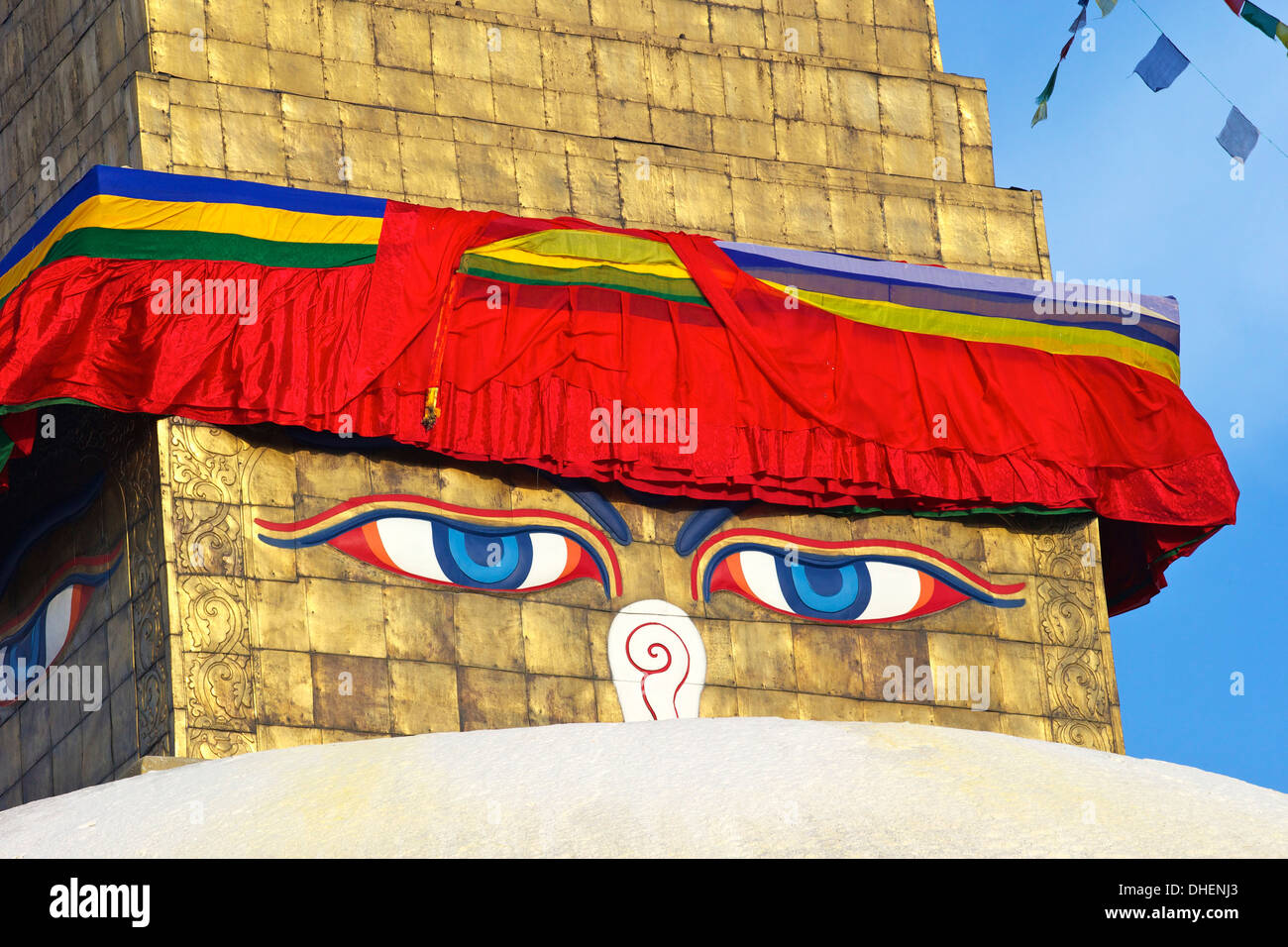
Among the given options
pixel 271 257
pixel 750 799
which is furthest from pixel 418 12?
pixel 750 799

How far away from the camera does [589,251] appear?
1834 cm

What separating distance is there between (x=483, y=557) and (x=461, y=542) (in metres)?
0.20

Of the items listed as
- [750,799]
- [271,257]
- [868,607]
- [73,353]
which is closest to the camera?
[750,799]

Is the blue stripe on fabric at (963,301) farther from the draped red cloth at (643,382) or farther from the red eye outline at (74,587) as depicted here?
the red eye outline at (74,587)

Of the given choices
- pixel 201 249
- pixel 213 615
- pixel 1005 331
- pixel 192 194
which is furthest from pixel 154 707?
pixel 1005 331

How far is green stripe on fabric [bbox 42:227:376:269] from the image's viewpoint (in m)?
16.9

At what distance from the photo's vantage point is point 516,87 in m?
19.8

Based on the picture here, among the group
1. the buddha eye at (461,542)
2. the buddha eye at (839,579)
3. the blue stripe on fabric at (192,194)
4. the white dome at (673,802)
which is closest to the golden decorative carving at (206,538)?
the buddha eye at (461,542)

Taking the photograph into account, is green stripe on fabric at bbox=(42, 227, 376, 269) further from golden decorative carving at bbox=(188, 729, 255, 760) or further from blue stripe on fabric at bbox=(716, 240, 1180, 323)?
golden decorative carving at bbox=(188, 729, 255, 760)

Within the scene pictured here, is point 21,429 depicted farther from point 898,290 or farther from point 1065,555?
point 1065,555

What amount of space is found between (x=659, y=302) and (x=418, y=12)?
3522 mm

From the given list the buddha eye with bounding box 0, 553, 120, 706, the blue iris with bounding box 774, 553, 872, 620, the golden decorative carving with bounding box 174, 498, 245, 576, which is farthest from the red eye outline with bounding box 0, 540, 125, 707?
the blue iris with bounding box 774, 553, 872, 620
